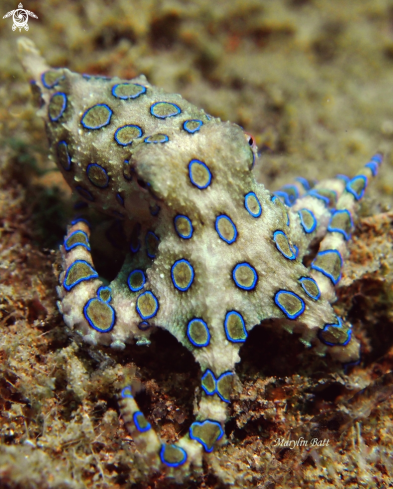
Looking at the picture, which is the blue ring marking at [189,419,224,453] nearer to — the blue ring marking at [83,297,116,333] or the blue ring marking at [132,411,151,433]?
the blue ring marking at [132,411,151,433]

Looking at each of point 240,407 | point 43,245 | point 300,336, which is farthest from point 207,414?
point 43,245

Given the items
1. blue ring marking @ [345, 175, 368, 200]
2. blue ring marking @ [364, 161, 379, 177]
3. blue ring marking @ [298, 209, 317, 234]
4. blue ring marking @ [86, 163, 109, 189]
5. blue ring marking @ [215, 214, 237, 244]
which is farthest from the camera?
blue ring marking @ [364, 161, 379, 177]

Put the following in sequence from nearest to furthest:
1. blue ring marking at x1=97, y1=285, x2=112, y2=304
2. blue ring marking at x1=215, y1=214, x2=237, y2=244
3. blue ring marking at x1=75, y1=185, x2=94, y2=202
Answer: blue ring marking at x1=215, y1=214, x2=237, y2=244, blue ring marking at x1=97, y1=285, x2=112, y2=304, blue ring marking at x1=75, y1=185, x2=94, y2=202

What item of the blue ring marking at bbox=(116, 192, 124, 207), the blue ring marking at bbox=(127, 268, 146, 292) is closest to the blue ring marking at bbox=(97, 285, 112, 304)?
the blue ring marking at bbox=(127, 268, 146, 292)

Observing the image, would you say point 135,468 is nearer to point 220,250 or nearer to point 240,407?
point 240,407

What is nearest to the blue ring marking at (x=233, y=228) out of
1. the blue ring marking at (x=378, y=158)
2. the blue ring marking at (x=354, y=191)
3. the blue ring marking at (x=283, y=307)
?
the blue ring marking at (x=283, y=307)

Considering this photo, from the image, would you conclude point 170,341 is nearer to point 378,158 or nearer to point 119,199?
point 119,199
